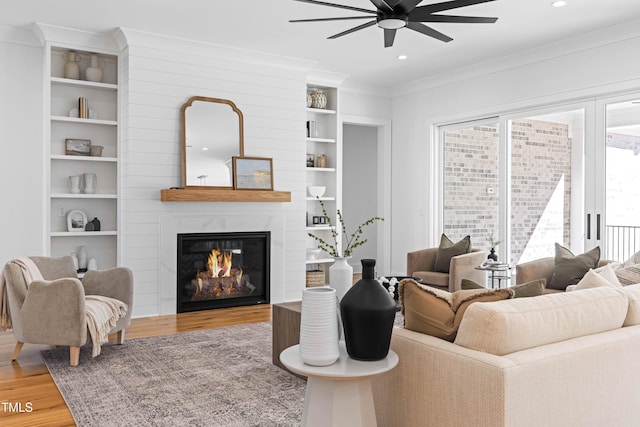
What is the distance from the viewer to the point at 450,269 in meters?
5.58

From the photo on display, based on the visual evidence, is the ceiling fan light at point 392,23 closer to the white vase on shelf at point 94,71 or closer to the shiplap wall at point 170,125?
the shiplap wall at point 170,125

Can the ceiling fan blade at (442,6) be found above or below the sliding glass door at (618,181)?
above

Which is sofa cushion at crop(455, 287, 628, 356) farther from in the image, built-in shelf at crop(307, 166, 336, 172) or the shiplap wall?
built-in shelf at crop(307, 166, 336, 172)

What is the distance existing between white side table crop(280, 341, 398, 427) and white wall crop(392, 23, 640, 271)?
4.41 metres

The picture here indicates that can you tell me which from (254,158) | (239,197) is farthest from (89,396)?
(254,158)

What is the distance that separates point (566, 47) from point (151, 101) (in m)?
4.22

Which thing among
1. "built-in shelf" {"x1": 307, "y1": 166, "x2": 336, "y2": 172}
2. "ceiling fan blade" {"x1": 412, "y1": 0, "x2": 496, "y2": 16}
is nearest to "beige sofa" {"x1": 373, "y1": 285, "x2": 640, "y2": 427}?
"ceiling fan blade" {"x1": 412, "y1": 0, "x2": 496, "y2": 16}

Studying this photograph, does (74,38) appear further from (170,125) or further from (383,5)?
(383,5)

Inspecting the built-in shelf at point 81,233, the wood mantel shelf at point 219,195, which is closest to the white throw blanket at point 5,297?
the built-in shelf at point 81,233

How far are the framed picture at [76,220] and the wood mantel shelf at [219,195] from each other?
81cm

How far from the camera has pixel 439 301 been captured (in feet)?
7.37

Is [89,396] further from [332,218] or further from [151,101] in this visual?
[332,218]

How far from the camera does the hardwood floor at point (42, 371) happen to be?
2875 millimetres

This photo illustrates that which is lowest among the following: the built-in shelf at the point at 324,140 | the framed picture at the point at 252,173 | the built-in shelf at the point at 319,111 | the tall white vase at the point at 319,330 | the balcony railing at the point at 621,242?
the tall white vase at the point at 319,330
